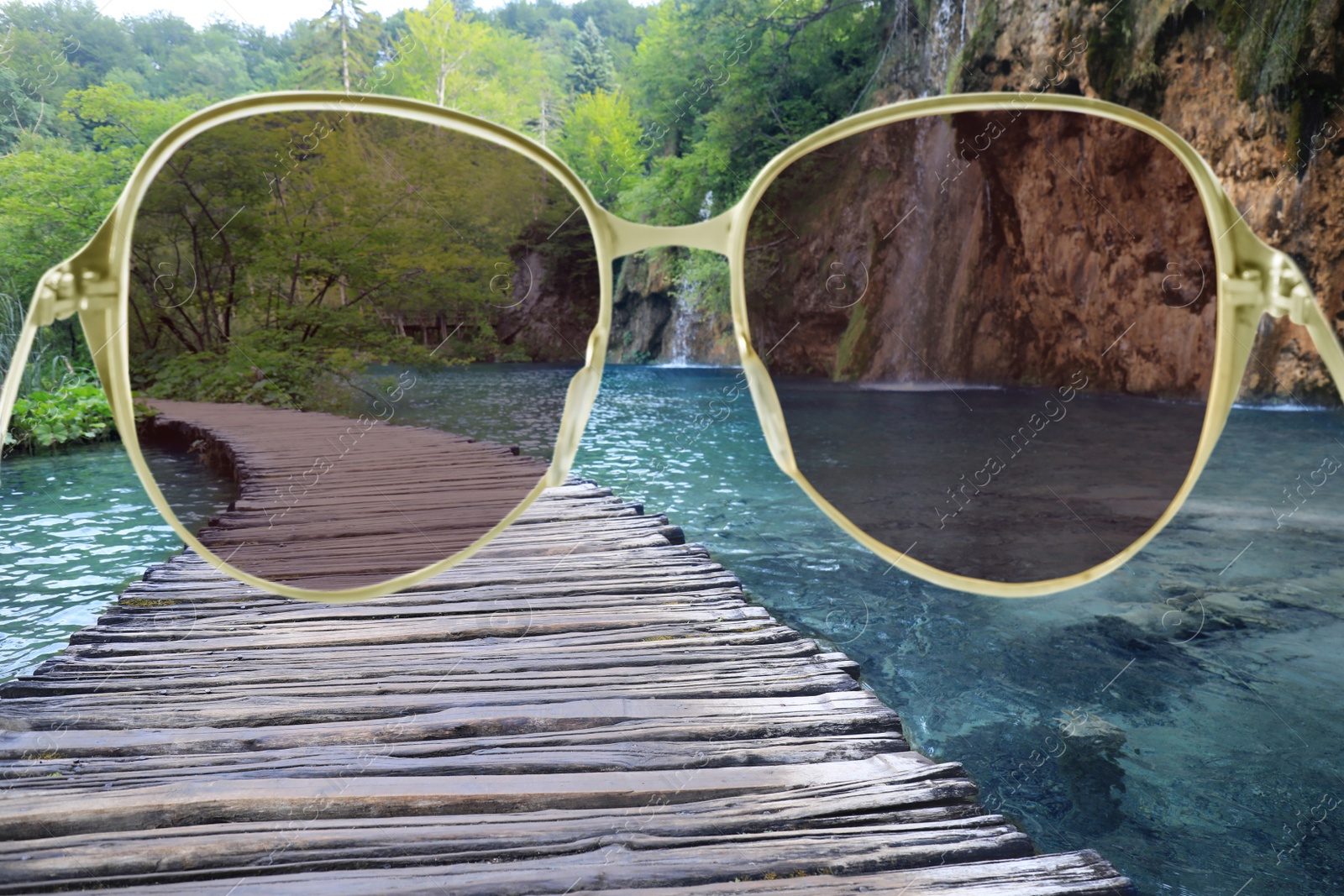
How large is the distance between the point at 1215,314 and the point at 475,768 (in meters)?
1.00

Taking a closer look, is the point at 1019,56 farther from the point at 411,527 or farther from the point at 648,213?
the point at 411,527

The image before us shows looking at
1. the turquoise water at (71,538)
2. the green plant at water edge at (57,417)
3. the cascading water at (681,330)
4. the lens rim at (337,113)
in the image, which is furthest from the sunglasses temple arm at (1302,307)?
the cascading water at (681,330)

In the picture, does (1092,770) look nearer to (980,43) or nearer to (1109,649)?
(1109,649)

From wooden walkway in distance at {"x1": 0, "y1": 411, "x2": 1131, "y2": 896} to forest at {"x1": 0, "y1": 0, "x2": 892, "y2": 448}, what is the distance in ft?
13.5

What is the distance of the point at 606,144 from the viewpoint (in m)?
17.3

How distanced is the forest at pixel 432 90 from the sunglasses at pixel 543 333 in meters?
3.93

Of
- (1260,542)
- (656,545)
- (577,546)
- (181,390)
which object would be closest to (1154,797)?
(656,545)

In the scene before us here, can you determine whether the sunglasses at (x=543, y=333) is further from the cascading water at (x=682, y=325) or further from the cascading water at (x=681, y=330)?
the cascading water at (x=681, y=330)

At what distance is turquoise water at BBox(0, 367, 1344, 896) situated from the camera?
1522 millimetres

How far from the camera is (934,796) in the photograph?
37.7 inches

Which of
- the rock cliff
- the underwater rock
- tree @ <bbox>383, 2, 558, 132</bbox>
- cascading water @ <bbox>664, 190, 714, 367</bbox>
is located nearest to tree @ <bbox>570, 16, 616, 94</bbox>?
tree @ <bbox>383, 2, 558, 132</bbox>

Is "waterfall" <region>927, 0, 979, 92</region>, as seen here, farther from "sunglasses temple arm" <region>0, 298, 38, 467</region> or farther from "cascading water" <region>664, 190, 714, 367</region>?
"sunglasses temple arm" <region>0, 298, 38, 467</region>

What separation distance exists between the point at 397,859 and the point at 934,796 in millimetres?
649

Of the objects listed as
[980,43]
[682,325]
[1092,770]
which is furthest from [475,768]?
[682,325]
